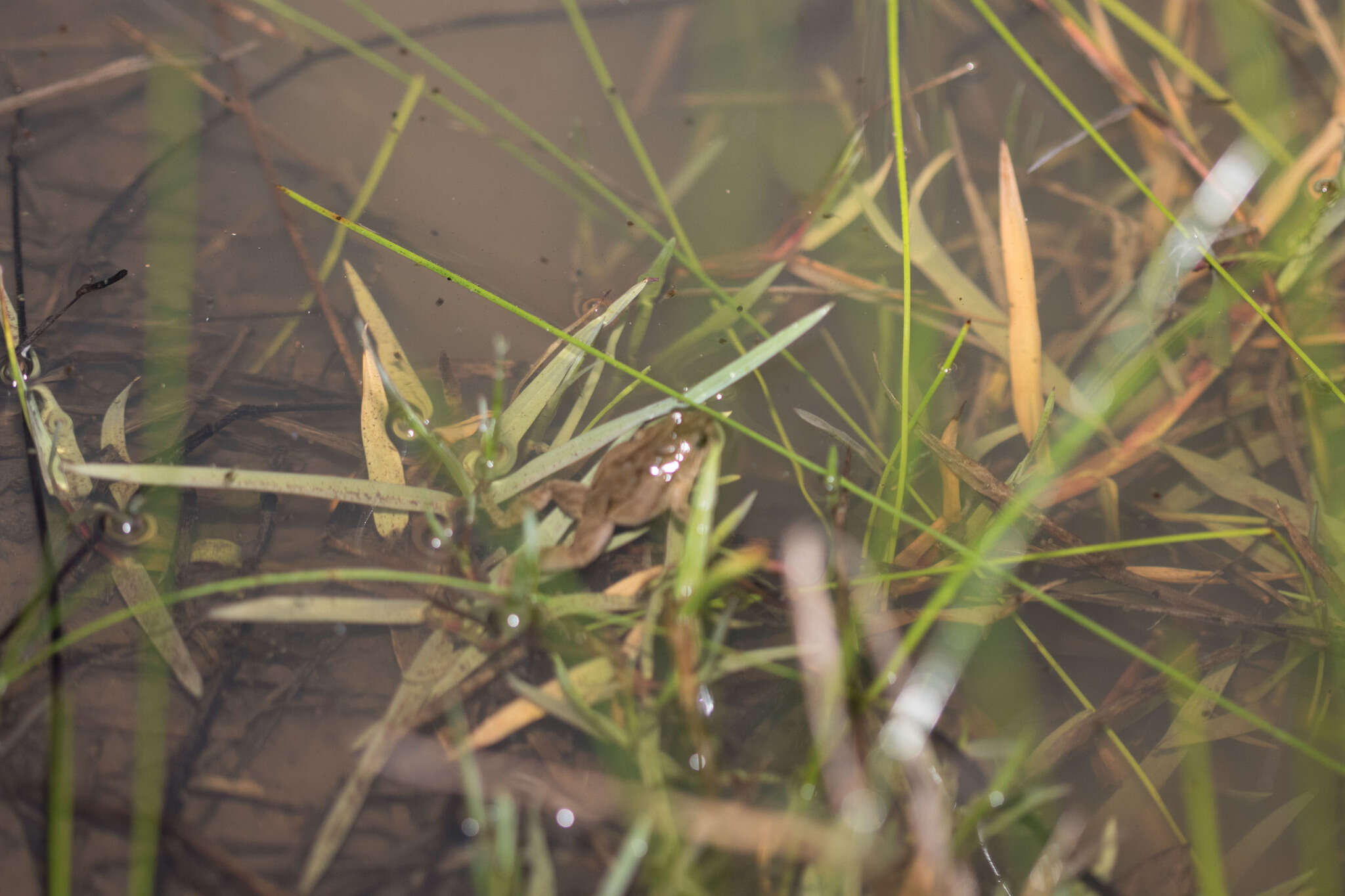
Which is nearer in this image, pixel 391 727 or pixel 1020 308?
pixel 391 727

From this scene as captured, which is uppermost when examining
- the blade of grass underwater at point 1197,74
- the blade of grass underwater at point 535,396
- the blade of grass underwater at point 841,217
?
the blade of grass underwater at point 1197,74

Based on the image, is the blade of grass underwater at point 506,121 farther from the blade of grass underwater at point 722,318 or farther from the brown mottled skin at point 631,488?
the brown mottled skin at point 631,488

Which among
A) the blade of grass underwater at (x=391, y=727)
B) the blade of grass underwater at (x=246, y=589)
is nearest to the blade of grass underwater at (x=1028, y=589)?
the blade of grass underwater at (x=246, y=589)

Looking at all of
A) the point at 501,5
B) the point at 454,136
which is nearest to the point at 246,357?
the point at 454,136

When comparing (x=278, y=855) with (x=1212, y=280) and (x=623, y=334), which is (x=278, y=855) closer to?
(x=623, y=334)

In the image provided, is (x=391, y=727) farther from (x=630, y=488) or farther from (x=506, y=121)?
(x=506, y=121)

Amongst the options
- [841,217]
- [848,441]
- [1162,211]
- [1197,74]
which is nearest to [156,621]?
[848,441]
